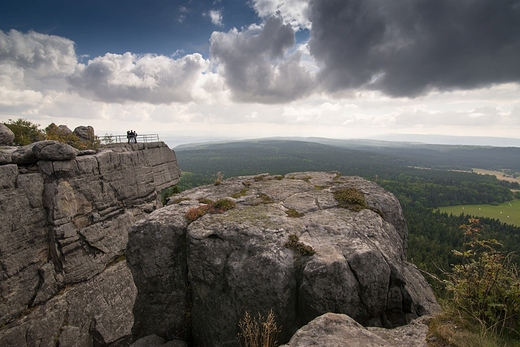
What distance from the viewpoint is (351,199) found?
10516mm

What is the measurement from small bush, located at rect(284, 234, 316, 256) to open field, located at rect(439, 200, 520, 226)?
14637cm

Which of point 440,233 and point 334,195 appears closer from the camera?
point 334,195

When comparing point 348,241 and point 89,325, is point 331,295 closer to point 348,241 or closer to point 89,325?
point 348,241

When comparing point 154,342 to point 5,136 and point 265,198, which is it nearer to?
point 265,198

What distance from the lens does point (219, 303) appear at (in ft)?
26.3

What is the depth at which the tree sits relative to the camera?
2807 centimetres

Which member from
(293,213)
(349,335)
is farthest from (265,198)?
(349,335)

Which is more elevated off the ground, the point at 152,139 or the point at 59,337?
the point at 152,139

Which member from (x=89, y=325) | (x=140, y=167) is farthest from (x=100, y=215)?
(x=89, y=325)

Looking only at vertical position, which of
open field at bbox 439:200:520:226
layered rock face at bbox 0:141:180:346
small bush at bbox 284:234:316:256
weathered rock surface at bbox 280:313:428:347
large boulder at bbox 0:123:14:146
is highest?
large boulder at bbox 0:123:14:146

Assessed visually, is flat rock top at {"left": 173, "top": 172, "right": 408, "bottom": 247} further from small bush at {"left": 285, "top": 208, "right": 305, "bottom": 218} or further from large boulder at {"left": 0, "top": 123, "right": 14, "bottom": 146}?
large boulder at {"left": 0, "top": 123, "right": 14, "bottom": 146}

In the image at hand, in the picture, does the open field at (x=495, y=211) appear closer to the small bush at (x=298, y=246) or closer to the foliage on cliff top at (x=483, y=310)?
the foliage on cliff top at (x=483, y=310)

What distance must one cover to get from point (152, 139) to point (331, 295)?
34.7 meters

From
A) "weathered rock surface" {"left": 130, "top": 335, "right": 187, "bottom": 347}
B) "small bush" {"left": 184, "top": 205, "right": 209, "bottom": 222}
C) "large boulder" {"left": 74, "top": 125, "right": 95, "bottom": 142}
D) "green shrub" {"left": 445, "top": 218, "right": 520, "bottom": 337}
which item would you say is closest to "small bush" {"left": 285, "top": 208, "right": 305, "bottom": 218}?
"small bush" {"left": 184, "top": 205, "right": 209, "bottom": 222}
